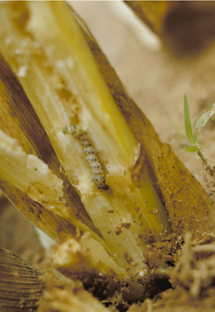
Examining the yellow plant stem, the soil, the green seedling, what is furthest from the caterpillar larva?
the soil

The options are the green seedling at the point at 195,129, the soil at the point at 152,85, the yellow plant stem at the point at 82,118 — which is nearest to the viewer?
the yellow plant stem at the point at 82,118

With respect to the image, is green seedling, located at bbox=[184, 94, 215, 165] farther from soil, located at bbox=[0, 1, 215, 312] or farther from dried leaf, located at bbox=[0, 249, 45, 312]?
dried leaf, located at bbox=[0, 249, 45, 312]

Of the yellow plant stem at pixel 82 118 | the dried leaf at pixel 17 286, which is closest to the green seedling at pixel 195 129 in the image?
the yellow plant stem at pixel 82 118

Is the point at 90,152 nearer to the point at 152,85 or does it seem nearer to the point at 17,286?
the point at 17,286

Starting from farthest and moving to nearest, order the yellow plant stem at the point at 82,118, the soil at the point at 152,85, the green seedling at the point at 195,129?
the soil at the point at 152,85 → the green seedling at the point at 195,129 → the yellow plant stem at the point at 82,118

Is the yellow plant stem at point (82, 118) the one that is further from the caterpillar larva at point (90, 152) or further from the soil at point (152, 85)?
the soil at point (152, 85)

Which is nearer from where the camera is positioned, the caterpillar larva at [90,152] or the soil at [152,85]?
the caterpillar larva at [90,152]

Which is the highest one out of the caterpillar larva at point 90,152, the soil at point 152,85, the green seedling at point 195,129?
the soil at point 152,85

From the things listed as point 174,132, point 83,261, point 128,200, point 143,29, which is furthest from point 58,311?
point 143,29

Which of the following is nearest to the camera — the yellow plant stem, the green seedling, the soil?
the yellow plant stem
